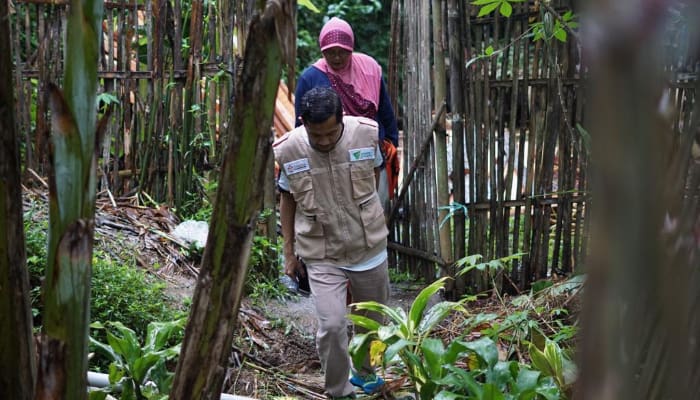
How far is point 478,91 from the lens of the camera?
5.32 metres

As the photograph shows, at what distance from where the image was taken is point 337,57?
532 centimetres

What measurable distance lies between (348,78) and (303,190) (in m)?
1.60

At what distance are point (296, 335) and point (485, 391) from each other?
2.22 meters

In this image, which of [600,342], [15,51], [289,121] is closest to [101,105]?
[15,51]

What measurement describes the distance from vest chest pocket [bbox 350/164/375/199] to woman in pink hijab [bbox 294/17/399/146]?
47.2 inches

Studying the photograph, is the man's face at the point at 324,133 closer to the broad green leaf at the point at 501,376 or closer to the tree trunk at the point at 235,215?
the broad green leaf at the point at 501,376

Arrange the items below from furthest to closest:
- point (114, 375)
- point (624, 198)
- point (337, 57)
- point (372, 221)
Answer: point (337, 57) → point (372, 221) → point (114, 375) → point (624, 198)

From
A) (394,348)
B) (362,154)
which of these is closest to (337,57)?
Answer: (362,154)

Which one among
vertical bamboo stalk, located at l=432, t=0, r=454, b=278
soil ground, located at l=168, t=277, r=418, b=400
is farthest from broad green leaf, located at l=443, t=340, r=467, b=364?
vertical bamboo stalk, located at l=432, t=0, r=454, b=278

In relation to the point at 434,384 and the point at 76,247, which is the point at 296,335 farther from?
the point at 76,247

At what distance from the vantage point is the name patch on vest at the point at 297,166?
3.98 meters

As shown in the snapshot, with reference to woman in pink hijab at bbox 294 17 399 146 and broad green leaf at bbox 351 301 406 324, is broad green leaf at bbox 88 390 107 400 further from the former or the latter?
woman in pink hijab at bbox 294 17 399 146

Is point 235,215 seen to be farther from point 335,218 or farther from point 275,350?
point 275,350

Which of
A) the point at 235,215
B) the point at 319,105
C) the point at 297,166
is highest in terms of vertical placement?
the point at 319,105
